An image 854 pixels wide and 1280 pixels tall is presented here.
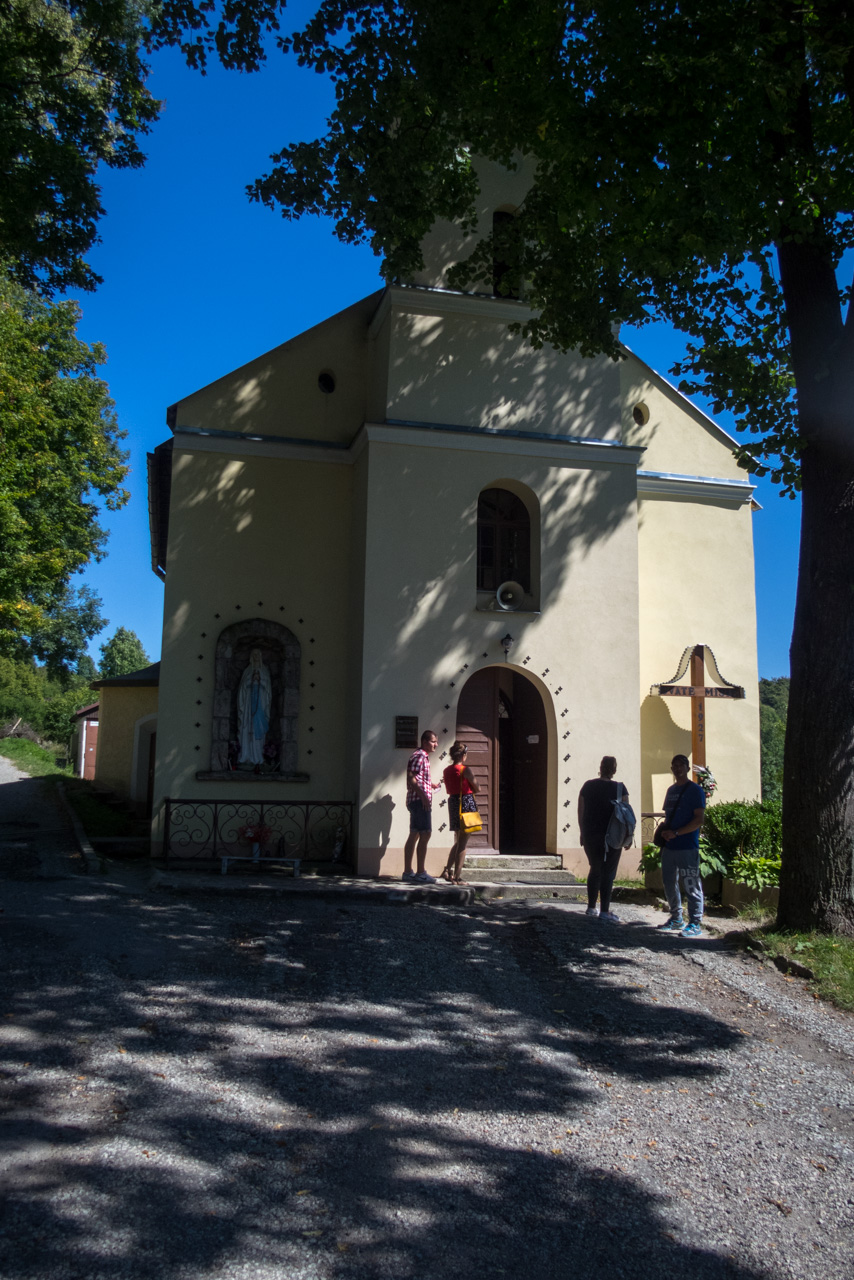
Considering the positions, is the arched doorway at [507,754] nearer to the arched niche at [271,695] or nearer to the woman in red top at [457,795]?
the woman in red top at [457,795]

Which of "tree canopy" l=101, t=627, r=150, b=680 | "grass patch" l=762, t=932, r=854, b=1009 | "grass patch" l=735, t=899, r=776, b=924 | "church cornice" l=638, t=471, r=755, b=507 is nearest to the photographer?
"grass patch" l=762, t=932, r=854, b=1009

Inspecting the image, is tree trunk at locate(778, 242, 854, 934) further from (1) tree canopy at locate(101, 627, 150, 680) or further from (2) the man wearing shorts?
(1) tree canopy at locate(101, 627, 150, 680)

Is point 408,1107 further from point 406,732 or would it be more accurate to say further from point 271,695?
point 271,695

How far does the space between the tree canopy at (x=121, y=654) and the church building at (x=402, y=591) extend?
63811mm

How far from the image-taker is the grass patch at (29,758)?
40.6m

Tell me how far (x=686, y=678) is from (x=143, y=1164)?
37.6 feet

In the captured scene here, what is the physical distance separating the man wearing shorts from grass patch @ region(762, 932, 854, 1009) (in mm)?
4173

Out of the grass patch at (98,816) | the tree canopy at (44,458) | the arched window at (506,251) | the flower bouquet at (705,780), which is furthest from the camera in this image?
the tree canopy at (44,458)

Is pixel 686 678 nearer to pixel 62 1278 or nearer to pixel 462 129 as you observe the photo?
pixel 462 129

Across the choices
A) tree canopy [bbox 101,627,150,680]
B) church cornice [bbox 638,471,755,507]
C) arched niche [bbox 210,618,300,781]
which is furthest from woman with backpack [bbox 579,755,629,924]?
tree canopy [bbox 101,627,150,680]

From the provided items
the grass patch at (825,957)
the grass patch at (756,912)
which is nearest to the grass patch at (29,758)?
the grass patch at (756,912)

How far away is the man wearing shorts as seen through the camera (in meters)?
10.9

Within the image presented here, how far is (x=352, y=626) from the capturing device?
41.7 ft

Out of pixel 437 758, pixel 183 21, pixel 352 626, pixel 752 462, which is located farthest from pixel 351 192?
pixel 437 758
